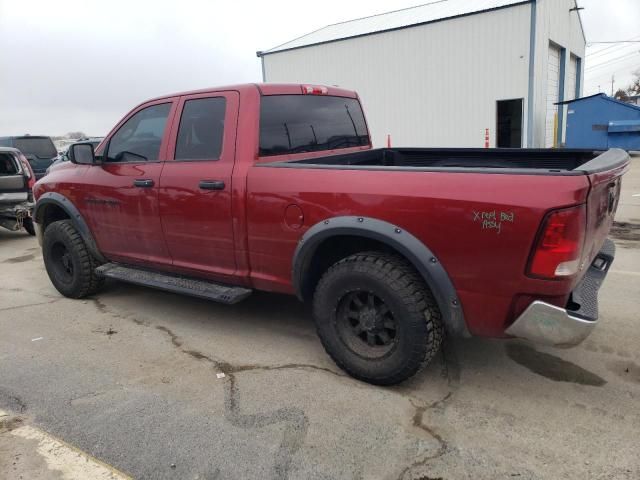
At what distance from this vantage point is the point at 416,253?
2.87m

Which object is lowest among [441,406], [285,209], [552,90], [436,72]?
[441,406]

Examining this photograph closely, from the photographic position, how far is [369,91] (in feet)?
65.3

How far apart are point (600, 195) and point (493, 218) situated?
0.65m

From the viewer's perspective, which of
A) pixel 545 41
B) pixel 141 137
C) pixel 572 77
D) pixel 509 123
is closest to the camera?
pixel 141 137

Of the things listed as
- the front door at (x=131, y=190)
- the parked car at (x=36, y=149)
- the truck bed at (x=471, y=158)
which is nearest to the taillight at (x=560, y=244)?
the truck bed at (x=471, y=158)

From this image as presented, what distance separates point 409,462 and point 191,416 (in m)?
1.25

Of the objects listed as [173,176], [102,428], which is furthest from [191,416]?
[173,176]

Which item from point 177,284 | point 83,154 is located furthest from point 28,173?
point 177,284

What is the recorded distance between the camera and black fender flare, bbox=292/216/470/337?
2.86m

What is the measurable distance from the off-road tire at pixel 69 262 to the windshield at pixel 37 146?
958 cm

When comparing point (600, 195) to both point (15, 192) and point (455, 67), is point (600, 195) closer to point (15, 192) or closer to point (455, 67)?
point (15, 192)

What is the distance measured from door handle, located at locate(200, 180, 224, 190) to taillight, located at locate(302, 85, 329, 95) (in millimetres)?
1075

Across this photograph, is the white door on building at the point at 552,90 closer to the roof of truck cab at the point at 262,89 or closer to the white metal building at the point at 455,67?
the white metal building at the point at 455,67

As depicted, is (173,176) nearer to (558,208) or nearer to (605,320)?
(558,208)
